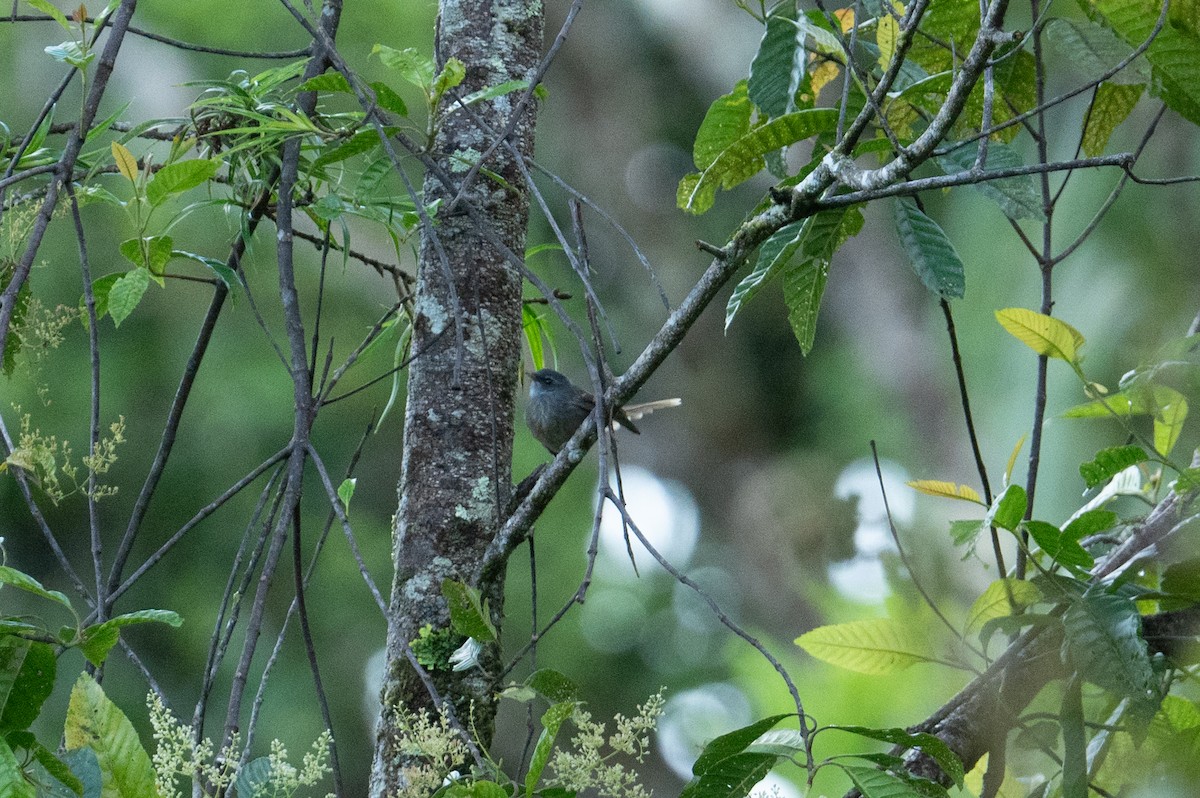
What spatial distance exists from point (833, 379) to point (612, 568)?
86.8 inches

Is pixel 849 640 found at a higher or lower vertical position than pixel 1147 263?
lower

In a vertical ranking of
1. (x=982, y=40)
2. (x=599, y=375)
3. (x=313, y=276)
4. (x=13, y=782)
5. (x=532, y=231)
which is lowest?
(x=13, y=782)

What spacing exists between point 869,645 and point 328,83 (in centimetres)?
120

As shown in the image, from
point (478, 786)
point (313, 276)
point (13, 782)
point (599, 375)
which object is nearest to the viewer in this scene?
point (13, 782)

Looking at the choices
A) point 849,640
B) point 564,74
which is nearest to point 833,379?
point 564,74

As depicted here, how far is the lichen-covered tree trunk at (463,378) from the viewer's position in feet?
5.99

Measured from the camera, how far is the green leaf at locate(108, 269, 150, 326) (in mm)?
1801

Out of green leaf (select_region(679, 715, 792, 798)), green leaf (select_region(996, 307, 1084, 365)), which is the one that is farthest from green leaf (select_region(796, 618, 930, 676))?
green leaf (select_region(996, 307, 1084, 365))

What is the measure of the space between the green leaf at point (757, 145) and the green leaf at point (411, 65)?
497 mm

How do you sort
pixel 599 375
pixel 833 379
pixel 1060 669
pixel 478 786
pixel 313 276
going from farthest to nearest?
pixel 833 379 < pixel 313 276 < pixel 1060 669 < pixel 599 375 < pixel 478 786

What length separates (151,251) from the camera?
6.06 feet

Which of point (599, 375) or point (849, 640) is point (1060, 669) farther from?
point (599, 375)

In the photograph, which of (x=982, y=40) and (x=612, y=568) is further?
(x=612, y=568)

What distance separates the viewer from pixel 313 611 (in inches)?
251
